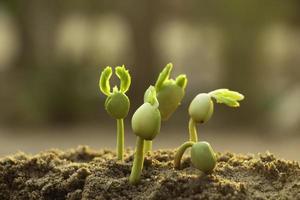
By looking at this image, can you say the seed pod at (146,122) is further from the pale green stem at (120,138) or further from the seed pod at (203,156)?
the pale green stem at (120,138)

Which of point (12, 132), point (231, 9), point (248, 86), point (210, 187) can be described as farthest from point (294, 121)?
point (210, 187)

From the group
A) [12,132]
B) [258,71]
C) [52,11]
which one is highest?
[52,11]

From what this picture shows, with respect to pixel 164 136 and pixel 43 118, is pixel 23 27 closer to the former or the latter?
pixel 43 118

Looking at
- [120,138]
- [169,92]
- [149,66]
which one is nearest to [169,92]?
[169,92]

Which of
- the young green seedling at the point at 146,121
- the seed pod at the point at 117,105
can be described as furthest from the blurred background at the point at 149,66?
the young green seedling at the point at 146,121

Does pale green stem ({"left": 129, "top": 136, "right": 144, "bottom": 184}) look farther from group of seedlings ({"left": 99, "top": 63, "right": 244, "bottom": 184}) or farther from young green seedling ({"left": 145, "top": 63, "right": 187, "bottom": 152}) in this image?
young green seedling ({"left": 145, "top": 63, "right": 187, "bottom": 152})

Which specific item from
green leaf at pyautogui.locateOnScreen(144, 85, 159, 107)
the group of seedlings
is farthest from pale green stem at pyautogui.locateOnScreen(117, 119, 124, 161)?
green leaf at pyautogui.locateOnScreen(144, 85, 159, 107)

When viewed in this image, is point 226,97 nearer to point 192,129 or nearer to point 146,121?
point 192,129

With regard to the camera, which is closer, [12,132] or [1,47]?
[12,132]
